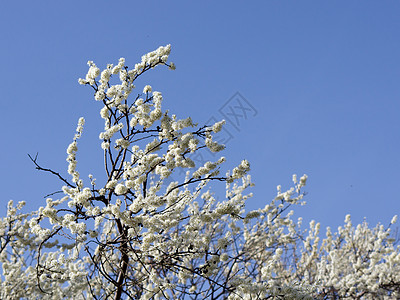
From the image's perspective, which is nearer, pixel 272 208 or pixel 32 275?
pixel 32 275

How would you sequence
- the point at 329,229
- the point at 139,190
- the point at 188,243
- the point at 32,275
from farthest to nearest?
the point at 329,229, the point at 32,275, the point at 188,243, the point at 139,190

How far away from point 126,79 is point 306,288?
109 inches

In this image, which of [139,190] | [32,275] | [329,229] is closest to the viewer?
[139,190]

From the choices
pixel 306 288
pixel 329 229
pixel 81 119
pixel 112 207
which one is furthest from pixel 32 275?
pixel 329 229

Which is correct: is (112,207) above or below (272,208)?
below

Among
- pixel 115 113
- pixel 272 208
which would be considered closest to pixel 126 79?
pixel 115 113

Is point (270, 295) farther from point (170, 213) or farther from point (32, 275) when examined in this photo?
point (32, 275)

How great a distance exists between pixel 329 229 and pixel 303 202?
116 inches

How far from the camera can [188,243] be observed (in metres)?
4.05

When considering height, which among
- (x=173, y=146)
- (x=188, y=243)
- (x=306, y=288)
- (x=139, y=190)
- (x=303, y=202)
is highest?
(x=303, y=202)

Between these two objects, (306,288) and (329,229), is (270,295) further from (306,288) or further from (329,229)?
(329,229)

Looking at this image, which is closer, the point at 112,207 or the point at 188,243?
the point at 112,207

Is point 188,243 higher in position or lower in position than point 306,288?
higher

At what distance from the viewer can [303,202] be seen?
276 inches
